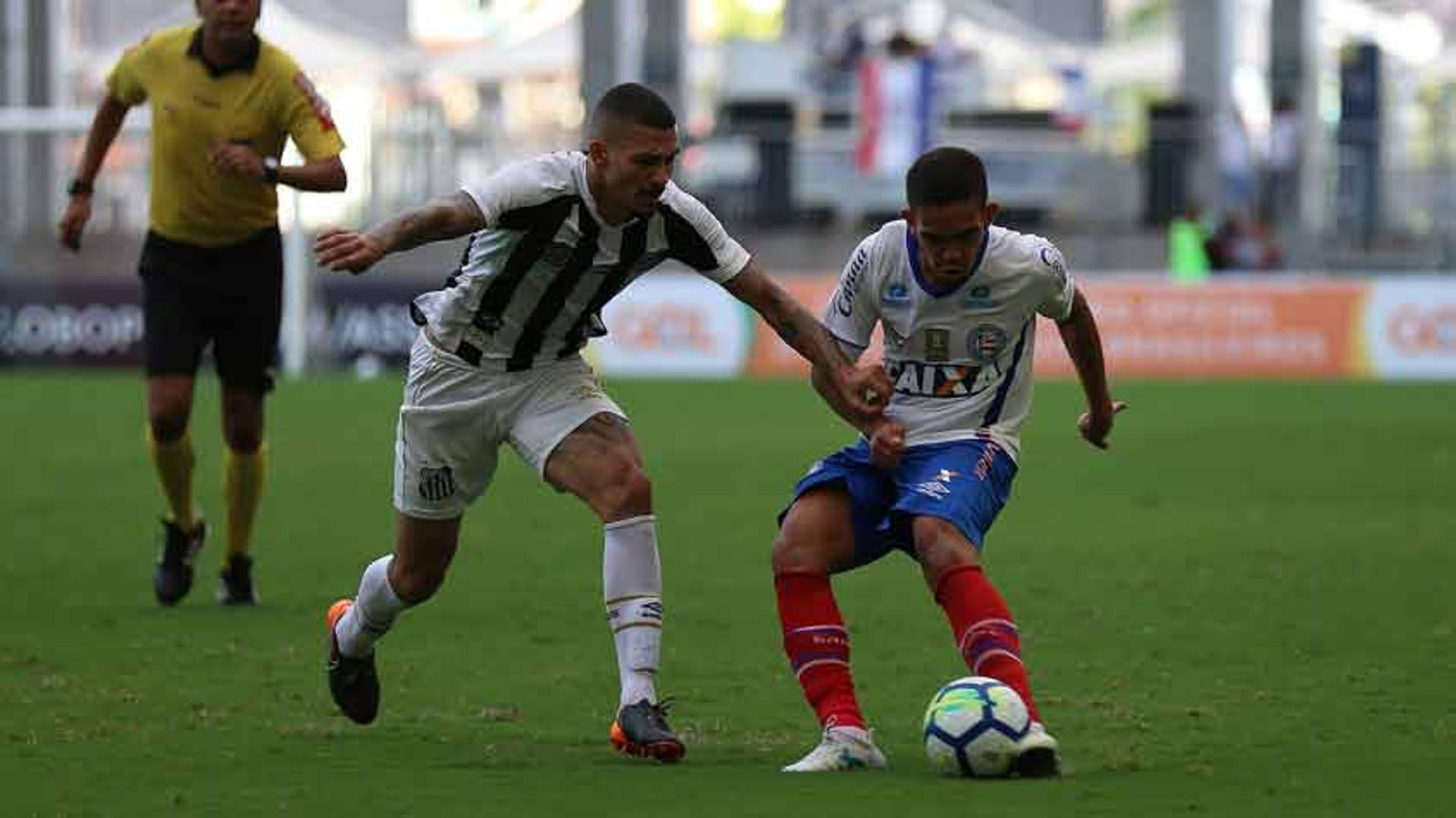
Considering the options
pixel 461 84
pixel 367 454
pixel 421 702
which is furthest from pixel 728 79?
pixel 421 702

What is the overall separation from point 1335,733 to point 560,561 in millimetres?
5665

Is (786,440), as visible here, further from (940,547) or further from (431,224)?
(431,224)

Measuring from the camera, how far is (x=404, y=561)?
7906 mm

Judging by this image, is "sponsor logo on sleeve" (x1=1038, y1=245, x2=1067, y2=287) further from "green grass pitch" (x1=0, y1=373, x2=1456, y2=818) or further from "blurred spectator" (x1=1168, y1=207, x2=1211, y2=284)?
"blurred spectator" (x1=1168, y1=207, x2=1211, y2=284)

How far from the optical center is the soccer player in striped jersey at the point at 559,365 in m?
7.21

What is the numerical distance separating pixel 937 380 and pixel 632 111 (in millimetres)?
1083

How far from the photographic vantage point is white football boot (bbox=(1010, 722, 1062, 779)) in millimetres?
6625

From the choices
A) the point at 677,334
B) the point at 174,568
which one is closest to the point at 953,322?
the point at 174,568

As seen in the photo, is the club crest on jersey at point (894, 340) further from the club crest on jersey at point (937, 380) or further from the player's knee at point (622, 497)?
the player's knee at point (622, 497)

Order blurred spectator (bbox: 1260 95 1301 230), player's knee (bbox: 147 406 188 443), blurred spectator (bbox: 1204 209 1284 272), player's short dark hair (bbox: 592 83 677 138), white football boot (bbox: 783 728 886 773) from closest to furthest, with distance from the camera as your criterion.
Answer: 1. white football boot (bbox: 783 728 886 773)
2. player's short dark hair (bbox: 592 83 677 138)
3. player's knee (bbox: 147 406 188 443)
4. blurred spectator (bbox: 1204 209 1284 272)
5. blurred spectator (bbox: 1260 95 1301 230)

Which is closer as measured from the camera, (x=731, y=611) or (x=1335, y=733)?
(x=1335, y=733)

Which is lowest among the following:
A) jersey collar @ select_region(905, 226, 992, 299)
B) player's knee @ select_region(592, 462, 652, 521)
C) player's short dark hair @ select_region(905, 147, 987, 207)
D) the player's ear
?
player's knee @ select_region(592, 462, 652, 521)

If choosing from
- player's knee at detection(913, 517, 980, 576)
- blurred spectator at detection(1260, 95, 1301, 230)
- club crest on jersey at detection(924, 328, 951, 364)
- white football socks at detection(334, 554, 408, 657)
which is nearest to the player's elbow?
white football socks at detection(334, 554, 408, 657)

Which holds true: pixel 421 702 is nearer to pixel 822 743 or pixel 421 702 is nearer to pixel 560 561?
pixel 822 743
